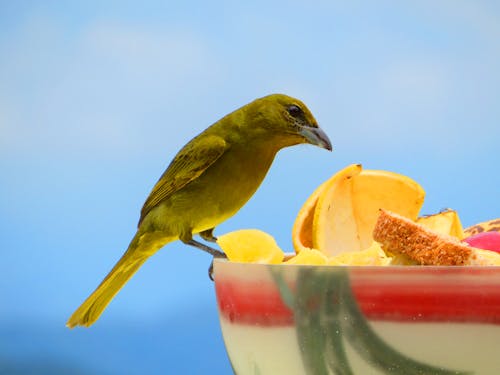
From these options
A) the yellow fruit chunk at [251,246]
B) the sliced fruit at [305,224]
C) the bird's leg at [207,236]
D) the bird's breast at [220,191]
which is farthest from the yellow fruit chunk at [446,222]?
the bird's leg at [207,236]

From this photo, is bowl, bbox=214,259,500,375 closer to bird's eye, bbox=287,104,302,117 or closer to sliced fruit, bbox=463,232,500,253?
sliced fruit, bbox=463,232,500,253

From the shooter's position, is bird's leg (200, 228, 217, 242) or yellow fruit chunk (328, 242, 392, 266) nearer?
yellow fruit chunk (328, 242, 392, 266)

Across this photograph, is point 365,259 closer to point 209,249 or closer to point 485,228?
point 485,228

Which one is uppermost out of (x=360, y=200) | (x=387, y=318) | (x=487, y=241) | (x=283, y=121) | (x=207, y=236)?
(x=283, y=121)

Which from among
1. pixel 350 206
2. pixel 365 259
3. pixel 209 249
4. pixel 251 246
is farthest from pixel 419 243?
pixel 209 249

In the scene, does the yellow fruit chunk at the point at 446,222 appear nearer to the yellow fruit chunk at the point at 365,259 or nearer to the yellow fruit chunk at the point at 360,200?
the yellow fruit chunk at the point at 360,200

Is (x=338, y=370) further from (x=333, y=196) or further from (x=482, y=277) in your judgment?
(x=333, y=196)

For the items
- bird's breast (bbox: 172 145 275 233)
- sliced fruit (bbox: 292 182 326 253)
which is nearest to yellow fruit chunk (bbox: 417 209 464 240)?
sliced fruit (bbox: 292 182 326 253)

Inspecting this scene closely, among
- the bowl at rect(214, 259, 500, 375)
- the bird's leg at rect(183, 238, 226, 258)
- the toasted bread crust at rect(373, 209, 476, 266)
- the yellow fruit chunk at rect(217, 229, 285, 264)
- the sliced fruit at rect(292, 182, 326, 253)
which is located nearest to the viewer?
the bowl at rect(214, 259, 500, 375)
